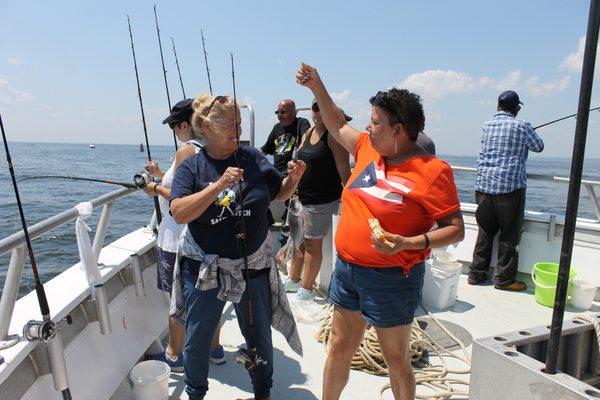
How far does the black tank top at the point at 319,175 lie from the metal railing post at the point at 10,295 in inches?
92.1

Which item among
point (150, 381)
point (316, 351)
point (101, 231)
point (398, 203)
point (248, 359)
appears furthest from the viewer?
point (316, 351)

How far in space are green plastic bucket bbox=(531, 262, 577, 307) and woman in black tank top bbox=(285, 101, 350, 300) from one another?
2086 millimetres

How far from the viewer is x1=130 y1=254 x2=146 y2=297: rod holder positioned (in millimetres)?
2904

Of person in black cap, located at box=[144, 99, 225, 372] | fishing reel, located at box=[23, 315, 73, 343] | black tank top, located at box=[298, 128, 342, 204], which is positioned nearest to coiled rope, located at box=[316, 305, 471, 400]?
black tank top, located at box=[298, 128, 342, 204]

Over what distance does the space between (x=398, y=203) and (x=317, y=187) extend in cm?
199

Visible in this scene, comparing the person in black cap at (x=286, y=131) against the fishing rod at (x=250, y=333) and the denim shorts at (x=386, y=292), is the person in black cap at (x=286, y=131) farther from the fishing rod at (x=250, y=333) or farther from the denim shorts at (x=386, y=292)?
the denim shorts at (x=386, y=292)

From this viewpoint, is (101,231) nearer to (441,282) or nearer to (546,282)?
(441,282)

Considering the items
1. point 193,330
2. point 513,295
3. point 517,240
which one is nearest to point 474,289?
point 513,295

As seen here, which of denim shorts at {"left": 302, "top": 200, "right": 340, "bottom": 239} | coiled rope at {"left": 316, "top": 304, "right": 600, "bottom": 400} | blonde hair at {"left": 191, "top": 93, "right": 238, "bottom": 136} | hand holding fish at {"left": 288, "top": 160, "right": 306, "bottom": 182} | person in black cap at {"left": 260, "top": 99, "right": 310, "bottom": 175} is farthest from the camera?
person in black cap at {"left": 260, "top": 99, "right": 310, "bottom": 175}

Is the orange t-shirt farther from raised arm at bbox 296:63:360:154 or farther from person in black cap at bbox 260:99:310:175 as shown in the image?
person in black cap at bbox 260:99:310:175

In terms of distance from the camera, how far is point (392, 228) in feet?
6.37

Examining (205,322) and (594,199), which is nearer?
(205,322)

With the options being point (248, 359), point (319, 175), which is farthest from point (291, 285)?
point (248, 359)

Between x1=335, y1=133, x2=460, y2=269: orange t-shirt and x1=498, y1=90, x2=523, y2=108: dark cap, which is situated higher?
x1=498, y1=90, x2=523, y2=108: dark cap
